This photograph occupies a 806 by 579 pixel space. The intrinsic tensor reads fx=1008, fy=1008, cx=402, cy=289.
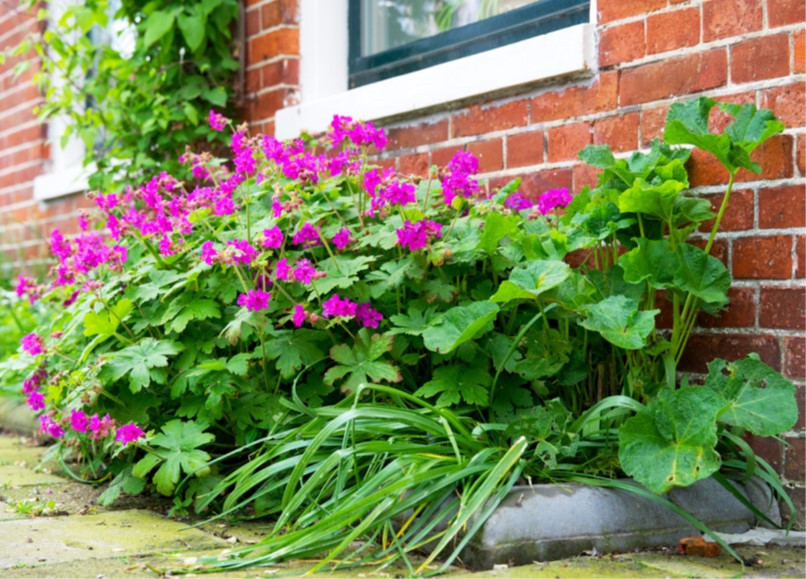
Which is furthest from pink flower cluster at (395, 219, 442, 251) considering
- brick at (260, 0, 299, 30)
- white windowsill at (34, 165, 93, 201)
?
white windowsill at (34, 165, 93, 201)

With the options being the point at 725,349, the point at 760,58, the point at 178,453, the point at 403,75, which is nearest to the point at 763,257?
the point at 725,349

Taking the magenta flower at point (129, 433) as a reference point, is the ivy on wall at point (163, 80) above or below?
above

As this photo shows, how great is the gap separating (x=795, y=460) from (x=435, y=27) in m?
2.08

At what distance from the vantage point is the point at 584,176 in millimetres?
2797

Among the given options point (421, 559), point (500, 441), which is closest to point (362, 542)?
point (421, 559)

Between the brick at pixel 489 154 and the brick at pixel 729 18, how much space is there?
77 centimetres

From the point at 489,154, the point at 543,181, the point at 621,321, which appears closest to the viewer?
the point at 621,321

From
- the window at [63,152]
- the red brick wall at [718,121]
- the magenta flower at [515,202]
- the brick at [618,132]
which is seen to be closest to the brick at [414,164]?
the red brick wall at [718,121]

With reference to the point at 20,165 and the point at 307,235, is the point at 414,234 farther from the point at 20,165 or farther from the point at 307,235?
the point at 20,165

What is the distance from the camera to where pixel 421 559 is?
1945 millimetres

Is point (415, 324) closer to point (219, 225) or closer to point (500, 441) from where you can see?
point (500, 441)

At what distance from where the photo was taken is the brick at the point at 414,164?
3381mm

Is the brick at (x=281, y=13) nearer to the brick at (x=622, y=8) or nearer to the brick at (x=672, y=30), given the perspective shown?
the brick at (x=622, y=8)

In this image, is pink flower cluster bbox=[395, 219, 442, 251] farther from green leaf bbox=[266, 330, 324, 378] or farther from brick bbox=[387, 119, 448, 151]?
brick bbox=[387, 119, 448, 151]
